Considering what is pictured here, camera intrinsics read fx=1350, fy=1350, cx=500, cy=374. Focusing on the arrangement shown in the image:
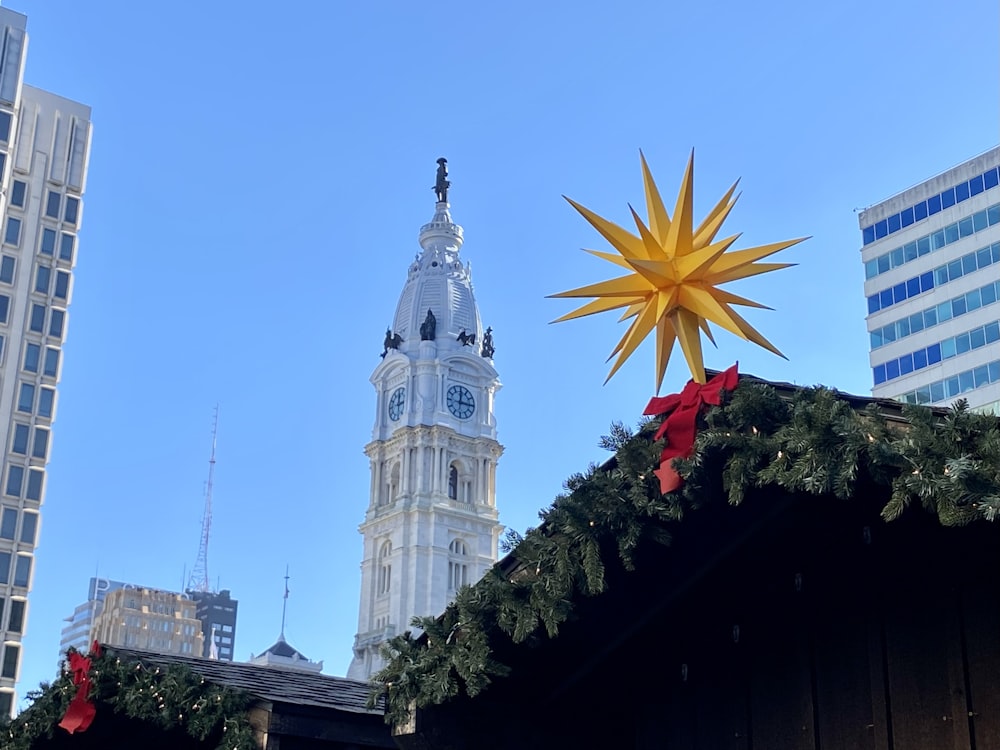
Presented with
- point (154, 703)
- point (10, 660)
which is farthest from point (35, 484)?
point (154, 703)

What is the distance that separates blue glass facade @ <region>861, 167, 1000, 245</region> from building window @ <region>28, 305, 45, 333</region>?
51.6 metres

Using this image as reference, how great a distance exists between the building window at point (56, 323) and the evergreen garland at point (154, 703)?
78.0m

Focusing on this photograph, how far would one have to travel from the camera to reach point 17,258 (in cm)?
8712

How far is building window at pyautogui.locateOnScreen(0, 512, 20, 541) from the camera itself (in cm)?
8144

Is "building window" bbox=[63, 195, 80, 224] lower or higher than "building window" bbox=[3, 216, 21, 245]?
higher

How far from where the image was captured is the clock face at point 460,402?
122812mm

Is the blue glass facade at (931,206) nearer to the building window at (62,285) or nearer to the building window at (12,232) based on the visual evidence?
the building window at (62,285)

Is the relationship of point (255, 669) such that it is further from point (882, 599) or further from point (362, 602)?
point (362, 602)

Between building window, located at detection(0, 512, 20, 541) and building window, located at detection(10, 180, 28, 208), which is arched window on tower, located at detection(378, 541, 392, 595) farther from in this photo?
building window, located at detection(10, 180, 28, 208)

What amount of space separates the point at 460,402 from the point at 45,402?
4487 centimetres

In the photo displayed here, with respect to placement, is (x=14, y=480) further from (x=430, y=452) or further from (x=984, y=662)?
(x=984, y=662)

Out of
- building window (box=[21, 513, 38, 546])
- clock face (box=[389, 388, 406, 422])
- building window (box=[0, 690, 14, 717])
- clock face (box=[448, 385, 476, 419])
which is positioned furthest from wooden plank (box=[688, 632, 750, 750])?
clock face (box=[389, 388, 406, 422])

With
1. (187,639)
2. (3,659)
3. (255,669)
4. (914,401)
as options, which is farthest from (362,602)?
(914,401)

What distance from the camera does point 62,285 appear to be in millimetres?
89125
